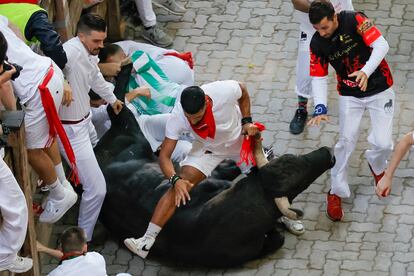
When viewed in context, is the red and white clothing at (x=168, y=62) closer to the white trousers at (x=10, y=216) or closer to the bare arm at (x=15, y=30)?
the bare arm at (x=15, y=30)

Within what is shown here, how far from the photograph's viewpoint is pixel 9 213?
8.11 metres

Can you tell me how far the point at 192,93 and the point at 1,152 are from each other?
6.02 ft

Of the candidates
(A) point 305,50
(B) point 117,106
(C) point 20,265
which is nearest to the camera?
(C) point 20,265

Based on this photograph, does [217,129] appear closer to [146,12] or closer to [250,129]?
[250,129]

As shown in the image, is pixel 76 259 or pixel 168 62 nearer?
pixel 76 259

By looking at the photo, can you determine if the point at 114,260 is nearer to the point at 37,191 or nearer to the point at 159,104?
the point at 37,191

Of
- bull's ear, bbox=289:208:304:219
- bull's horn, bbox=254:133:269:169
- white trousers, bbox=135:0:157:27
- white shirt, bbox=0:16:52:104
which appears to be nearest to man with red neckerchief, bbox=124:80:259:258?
bull's horn, bbox=254:133:269:169

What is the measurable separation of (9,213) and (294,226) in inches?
131

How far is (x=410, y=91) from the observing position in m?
12.6

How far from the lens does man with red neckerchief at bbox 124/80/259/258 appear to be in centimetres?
991

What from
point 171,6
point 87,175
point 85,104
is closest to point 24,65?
point 85,104

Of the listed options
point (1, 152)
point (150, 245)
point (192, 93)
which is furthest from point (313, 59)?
point (1, 152)

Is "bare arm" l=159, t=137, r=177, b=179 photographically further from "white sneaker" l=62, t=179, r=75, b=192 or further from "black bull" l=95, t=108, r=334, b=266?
"white sneaker" l=62, t=179, r=75, b=192

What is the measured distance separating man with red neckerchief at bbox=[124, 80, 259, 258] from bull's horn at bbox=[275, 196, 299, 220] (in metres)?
0.64
